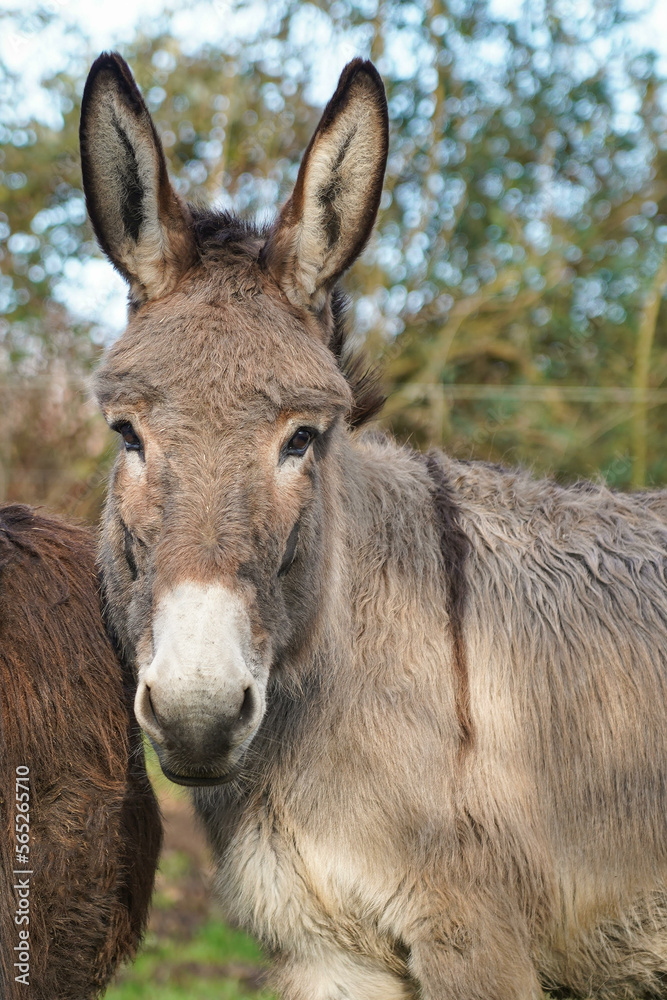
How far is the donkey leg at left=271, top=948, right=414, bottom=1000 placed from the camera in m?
2.80

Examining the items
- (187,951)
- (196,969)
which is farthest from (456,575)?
(187,951)

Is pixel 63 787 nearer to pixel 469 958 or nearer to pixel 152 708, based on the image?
pixel 152 708

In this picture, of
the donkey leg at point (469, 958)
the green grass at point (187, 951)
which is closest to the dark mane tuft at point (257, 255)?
the donkey leg at point (469, 958)

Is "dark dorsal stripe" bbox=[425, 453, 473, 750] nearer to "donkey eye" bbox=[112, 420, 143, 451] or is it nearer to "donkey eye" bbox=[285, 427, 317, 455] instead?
"donkey eye" bbox=[285, 427, 317, 455]

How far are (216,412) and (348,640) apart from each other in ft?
3.06

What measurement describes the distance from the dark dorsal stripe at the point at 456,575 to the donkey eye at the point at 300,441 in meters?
0.75

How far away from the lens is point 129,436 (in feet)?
8.33

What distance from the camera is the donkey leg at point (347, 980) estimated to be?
2.80 m

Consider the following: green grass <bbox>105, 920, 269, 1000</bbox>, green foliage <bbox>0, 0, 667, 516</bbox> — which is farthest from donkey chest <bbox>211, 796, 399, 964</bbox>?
green foliage <bbox>0, 0, 667, 516</bbox>

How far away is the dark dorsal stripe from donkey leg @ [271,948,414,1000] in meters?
0.75

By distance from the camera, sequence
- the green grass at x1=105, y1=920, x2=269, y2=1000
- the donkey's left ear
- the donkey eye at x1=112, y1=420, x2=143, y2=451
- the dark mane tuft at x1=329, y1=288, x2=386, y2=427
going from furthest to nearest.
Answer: the green grass at x1=105, y1=920, x2=269, y2=1000, the dark mane tuft at x1=329, y1=288, x2=386, y2=427, the donkey's left ear, the donkey eye at x1=112, y1=420, x2=143, y2=451

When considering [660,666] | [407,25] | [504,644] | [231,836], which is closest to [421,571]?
[504,644]

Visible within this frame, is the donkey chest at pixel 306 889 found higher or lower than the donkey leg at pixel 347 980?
higher

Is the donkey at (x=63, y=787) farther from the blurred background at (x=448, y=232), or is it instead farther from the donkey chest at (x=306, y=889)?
the blurred background at (x=448, y=232)
